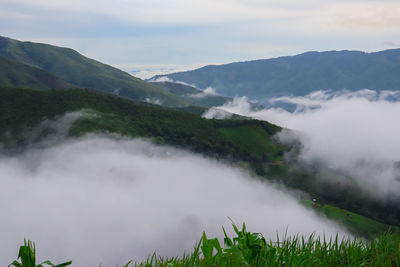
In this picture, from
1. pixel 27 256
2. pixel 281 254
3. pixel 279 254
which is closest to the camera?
pixel 27 256

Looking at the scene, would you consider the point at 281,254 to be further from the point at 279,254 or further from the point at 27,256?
the point at 27,256

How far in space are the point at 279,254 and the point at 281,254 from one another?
1.74 ft

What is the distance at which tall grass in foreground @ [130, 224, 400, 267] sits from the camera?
14.3ft

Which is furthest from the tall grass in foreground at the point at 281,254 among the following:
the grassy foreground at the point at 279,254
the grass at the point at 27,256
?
the grass at the point at 27,256

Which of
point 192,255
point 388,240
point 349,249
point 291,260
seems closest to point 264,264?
point 291,260

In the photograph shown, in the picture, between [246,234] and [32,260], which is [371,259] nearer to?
[246,234]

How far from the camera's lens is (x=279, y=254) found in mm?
4641

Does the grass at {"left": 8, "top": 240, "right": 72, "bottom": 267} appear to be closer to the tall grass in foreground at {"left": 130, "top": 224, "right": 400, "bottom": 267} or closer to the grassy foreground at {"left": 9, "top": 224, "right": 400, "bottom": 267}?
the grassy foreground at {"left": 9, "top": 224, "right": 400, "bottom": 267}

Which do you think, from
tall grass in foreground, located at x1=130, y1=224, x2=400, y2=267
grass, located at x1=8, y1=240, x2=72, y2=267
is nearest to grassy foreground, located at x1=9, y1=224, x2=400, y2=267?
tall grass in foreground, located at x1=130, y1=224, x2=400, y2=267

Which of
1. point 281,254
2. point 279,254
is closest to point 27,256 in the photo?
point 281,254

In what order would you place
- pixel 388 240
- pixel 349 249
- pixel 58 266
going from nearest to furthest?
pixel 58 266
pixel 349 249
pixel 388 240

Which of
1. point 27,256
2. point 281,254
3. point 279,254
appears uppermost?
point 27,256

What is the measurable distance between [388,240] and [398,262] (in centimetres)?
118

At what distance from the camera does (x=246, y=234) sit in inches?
187
